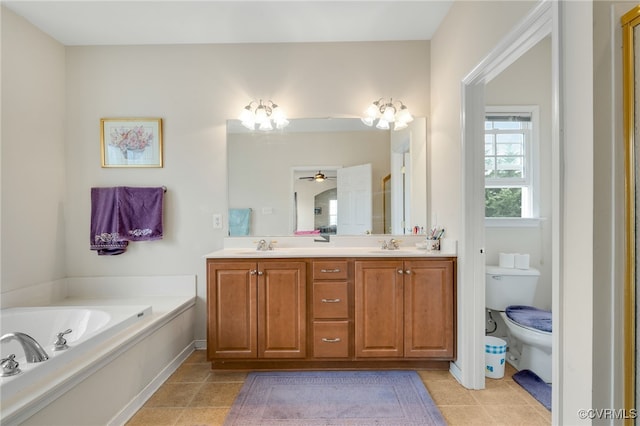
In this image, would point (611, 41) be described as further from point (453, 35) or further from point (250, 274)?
point (250, 274)

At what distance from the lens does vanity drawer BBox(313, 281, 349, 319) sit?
2146 millimetres

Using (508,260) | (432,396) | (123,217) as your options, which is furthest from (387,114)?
(123,217)

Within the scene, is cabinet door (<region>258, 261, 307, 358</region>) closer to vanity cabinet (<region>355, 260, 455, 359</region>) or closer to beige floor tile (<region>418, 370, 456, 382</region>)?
vanity cabinet (<region>355, 260, 455, 359</region>)

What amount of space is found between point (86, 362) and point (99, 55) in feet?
8.17

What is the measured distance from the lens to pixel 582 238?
1.06 meters

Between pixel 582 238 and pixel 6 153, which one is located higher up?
pixel 6 153

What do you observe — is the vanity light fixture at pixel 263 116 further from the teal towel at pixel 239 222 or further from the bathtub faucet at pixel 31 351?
the bathtub faucet at pixel 31 351

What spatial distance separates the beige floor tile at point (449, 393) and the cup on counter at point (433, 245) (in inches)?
36.5

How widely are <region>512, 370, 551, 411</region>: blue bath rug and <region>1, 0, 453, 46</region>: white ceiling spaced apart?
2686mm

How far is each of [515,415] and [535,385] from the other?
0.42 m

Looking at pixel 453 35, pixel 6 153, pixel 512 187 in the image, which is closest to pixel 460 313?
pixel 512 187

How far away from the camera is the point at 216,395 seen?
194 cm

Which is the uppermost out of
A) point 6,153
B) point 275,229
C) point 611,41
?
point 611,41

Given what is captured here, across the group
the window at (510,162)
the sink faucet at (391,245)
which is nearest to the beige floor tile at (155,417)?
the sink faucet at (391,245)
